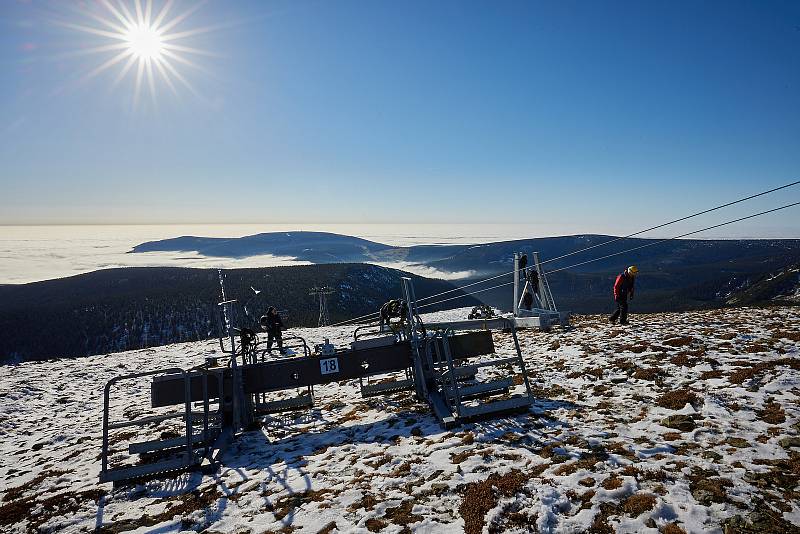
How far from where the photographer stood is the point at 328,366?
10977 millimetres

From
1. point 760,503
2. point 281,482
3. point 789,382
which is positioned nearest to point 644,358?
point 789,382

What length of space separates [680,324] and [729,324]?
1709 millimetres

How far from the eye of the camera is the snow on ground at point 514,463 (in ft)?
18.6

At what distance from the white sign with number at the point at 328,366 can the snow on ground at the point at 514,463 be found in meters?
1.56

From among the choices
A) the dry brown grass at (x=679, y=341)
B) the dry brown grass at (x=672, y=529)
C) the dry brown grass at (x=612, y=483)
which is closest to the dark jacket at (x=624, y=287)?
the dry brown grass at (x=679, y=341)

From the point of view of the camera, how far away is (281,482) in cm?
779

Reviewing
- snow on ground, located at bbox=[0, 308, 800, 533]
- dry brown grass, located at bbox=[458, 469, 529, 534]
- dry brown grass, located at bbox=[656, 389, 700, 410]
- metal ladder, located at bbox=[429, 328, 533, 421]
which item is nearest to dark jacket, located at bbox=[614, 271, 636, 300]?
snow on ground, located at bbox=[0, 308, 800, 533]

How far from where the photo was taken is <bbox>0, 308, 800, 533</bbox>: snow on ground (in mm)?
5668

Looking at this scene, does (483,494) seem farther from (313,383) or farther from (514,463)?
Result: (313,383)

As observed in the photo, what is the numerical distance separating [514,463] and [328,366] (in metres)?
5.66

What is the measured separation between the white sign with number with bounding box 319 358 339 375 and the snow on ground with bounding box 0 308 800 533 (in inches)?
61.4

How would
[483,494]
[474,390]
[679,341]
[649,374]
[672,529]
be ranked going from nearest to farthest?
[672,529] < [483,494] < [474,390] < [649,374] < [679,341]

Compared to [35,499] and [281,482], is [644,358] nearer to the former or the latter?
[281,482]

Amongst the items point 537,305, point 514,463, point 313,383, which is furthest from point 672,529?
point 537,305
